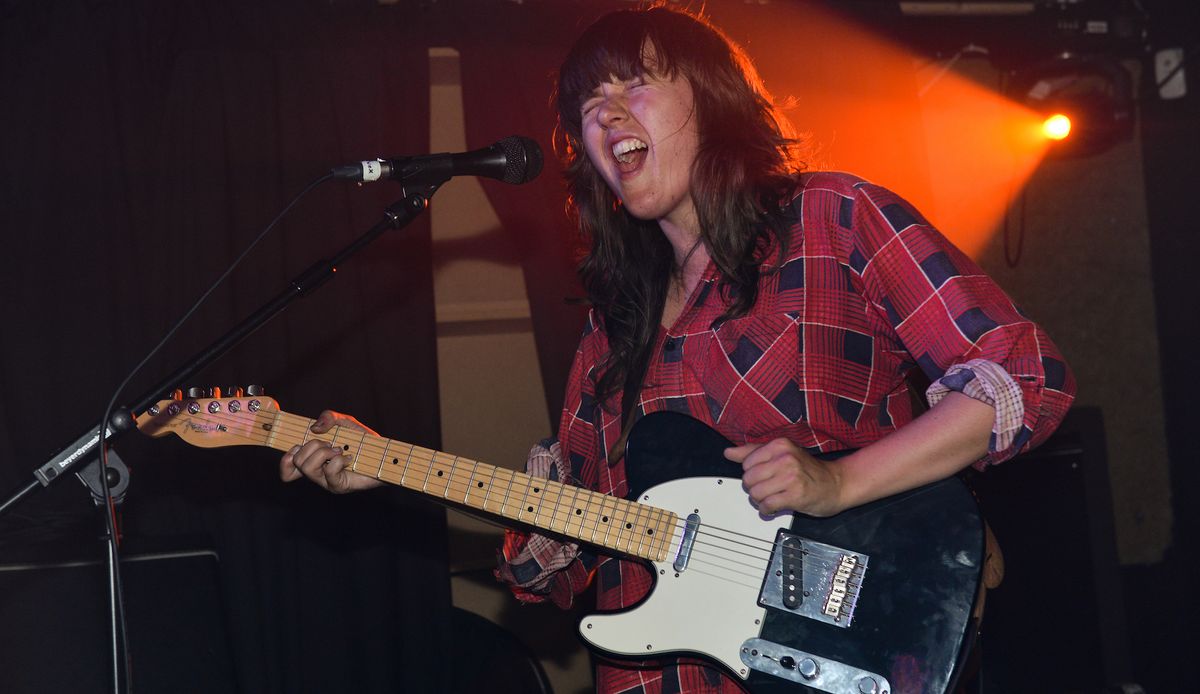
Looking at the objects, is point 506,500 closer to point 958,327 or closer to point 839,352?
point 839,352

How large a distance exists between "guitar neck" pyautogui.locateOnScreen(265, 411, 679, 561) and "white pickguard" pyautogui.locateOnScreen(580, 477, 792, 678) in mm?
106

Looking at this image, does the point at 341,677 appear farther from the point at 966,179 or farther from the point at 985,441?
the point at 966,179

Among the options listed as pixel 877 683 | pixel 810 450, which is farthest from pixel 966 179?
pixel 877 683

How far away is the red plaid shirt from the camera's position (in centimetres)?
187

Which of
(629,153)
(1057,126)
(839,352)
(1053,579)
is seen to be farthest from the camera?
(1057,126)

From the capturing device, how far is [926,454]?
1.84 m

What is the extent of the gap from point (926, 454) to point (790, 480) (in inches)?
10.0

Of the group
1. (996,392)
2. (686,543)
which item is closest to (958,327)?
(996,392)

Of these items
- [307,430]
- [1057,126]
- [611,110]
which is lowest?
[307,430]

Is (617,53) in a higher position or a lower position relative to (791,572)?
higher

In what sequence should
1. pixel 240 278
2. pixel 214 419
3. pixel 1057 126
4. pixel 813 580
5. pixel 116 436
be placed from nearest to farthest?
pixel 116 436 → pixel 813 580 → pixel 214 419 → pixel 240 278 → pixel 1057 126

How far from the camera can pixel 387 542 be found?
3.42 m

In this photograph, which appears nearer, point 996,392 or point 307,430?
point 996,392

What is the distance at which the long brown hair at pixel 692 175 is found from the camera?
221cm
